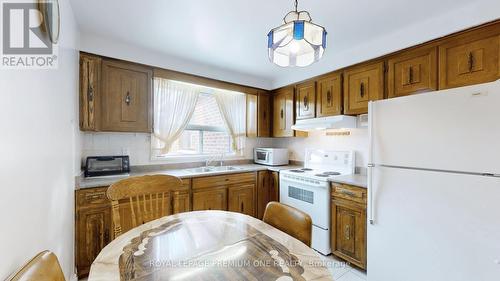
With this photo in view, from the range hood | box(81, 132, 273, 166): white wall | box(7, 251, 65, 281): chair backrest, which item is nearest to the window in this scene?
box(81, 132, 273, 166): white wall

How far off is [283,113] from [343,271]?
224 centimetres

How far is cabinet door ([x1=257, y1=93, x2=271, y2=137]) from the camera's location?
141 inches

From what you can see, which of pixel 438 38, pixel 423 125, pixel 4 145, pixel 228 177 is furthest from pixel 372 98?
pixel 4 145

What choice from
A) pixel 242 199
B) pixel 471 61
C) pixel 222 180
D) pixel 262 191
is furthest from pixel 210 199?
pixel 471 61

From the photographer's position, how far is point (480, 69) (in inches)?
63.6

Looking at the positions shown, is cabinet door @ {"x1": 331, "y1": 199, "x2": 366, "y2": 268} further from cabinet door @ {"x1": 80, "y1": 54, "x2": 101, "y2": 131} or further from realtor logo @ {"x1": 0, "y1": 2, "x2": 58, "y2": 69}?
cabinet door @ {"x1": 80, "y1": 54, "x2": 101, "y2": 131}

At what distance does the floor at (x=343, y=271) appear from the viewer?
2.01 m

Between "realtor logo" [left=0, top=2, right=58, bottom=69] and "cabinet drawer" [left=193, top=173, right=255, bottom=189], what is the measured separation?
173 cm

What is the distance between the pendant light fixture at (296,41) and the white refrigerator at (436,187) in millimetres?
915

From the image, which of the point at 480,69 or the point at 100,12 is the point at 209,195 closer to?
the point at 100,12

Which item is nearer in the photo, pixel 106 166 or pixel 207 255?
pixel 207 255

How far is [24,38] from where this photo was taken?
949 mm

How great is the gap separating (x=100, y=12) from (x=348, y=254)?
3.22 meters

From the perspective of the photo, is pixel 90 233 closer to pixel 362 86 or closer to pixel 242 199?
pixel 242 199
